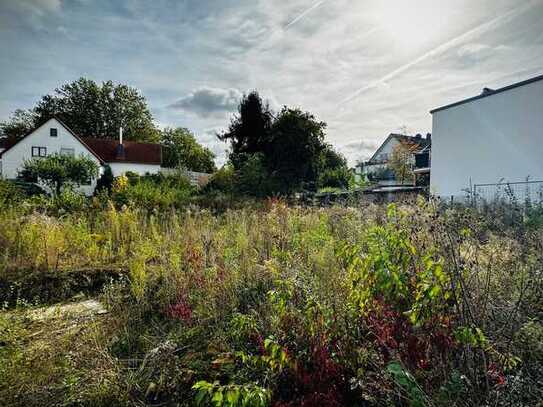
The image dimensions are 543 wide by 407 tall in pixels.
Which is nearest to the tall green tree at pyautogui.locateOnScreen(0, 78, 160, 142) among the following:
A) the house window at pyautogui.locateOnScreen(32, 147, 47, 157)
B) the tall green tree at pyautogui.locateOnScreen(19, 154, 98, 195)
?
the house window at pyautogui.locateOnScreen(32, 147, 47, 157)

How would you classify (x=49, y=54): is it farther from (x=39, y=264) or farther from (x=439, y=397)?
(x=439, y=397)

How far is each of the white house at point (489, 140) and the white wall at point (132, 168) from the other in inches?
917

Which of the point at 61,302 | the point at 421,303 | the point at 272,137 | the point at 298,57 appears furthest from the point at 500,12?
the point at 272,137

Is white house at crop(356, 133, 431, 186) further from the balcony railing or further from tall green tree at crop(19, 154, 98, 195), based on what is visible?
tall green tree at crop(19, 154, 98, 195)

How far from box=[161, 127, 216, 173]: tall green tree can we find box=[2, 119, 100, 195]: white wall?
938 cm

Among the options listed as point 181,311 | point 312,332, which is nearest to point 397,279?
point 312,332

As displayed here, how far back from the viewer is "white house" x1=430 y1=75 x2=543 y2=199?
1135 cm

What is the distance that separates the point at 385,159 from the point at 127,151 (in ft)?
91.9

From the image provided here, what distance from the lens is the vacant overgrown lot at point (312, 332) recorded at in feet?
4.92

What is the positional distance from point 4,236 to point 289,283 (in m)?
4.54

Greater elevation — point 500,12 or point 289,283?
point 500,12

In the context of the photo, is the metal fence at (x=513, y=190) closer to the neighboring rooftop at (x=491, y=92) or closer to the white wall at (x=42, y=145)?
the neighboring rooftop at (x=491, y=92)

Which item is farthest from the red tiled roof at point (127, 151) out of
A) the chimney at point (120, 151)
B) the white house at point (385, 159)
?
the white house at point (385, 159)

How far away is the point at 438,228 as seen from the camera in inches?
78.8
